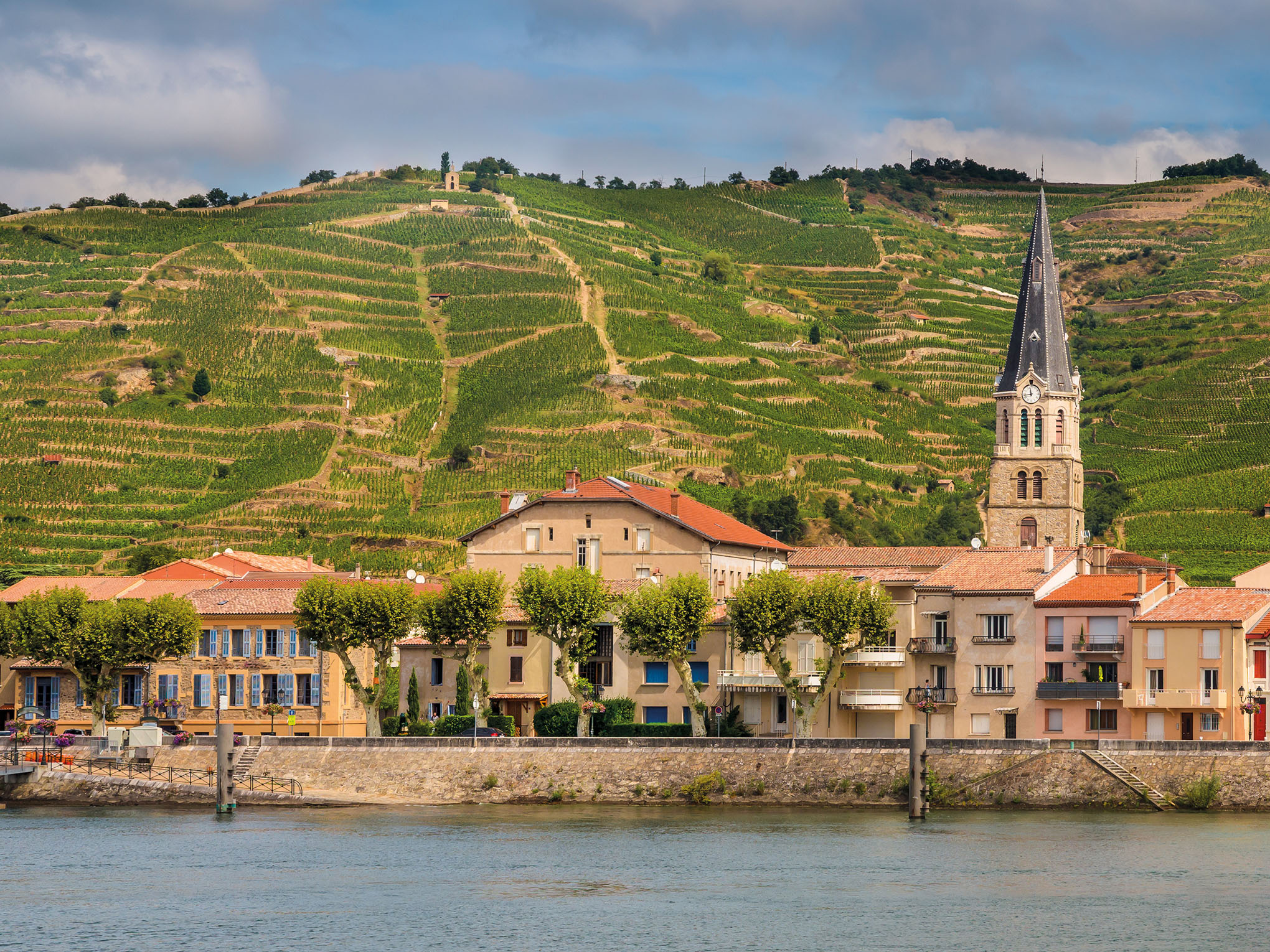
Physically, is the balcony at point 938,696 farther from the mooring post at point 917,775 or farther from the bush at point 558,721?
the bush at point 558,721

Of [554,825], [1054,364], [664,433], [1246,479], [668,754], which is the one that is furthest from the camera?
[664,433]

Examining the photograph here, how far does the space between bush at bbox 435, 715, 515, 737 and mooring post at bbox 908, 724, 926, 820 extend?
17.9 meters

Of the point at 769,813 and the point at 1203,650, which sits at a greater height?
the point at 1203,650

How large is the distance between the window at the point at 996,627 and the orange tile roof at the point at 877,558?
7.09m

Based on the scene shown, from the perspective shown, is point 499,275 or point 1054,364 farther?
point 499,275

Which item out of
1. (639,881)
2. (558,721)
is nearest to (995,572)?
(558,721)

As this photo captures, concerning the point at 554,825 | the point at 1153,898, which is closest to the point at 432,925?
the point at 554,825

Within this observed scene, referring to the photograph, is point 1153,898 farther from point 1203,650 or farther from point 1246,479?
point 1246,479

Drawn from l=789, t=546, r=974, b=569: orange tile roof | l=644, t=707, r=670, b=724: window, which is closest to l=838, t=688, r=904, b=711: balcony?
l=644, t=707, r=670, b=724: window

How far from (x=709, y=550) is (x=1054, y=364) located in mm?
38767

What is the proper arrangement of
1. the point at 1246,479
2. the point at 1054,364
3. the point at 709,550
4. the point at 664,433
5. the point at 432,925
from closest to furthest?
the point at 432,925 → the point at 709,550 → the point at 1054,364 → the point at 1246,479 → the point at 664,433

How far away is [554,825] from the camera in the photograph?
2368 inches

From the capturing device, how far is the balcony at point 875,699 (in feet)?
236

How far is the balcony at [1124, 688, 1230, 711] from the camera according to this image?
65812 mm
